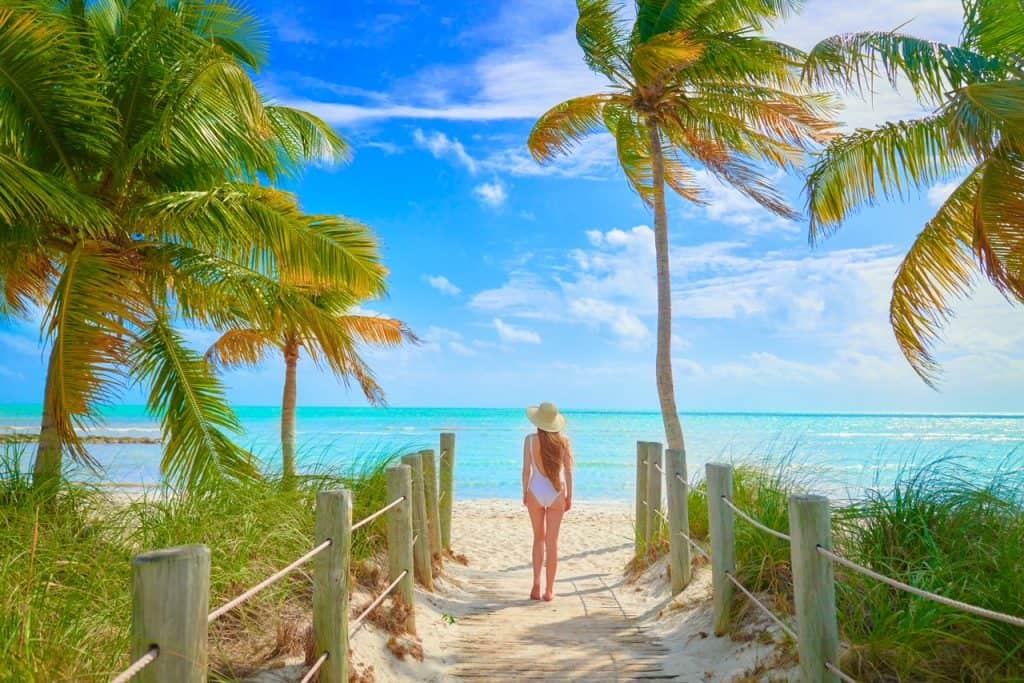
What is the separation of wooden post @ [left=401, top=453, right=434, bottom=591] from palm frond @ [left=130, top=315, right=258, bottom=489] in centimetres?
144

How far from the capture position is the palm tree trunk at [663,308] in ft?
36.0

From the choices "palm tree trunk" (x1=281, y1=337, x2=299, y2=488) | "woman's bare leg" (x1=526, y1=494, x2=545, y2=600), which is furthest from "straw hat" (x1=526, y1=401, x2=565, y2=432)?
"palm tree trunk" (x1=281, y1=337, x2=299, y2=488)

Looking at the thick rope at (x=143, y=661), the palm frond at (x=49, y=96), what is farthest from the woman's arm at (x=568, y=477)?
the thick rope at (x=143, y=661)

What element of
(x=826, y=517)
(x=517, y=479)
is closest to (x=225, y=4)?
(x=826, y=517)

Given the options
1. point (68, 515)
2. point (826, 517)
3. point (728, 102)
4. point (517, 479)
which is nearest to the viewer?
point (826, 517)

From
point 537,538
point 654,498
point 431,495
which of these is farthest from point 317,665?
point 654,498

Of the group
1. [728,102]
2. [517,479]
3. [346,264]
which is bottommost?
[517,479]

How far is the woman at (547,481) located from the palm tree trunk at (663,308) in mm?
3860

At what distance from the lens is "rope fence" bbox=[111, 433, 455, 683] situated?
2.16m

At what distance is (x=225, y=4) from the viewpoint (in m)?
9.38

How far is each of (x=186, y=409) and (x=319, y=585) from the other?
160 inches

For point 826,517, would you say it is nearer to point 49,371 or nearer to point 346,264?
point 346,264

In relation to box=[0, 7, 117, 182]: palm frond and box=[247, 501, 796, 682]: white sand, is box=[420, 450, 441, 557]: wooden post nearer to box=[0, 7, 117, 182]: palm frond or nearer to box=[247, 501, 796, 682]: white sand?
box=[247, 501, 796, 682]: white sand

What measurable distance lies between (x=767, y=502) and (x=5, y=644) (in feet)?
15.5
